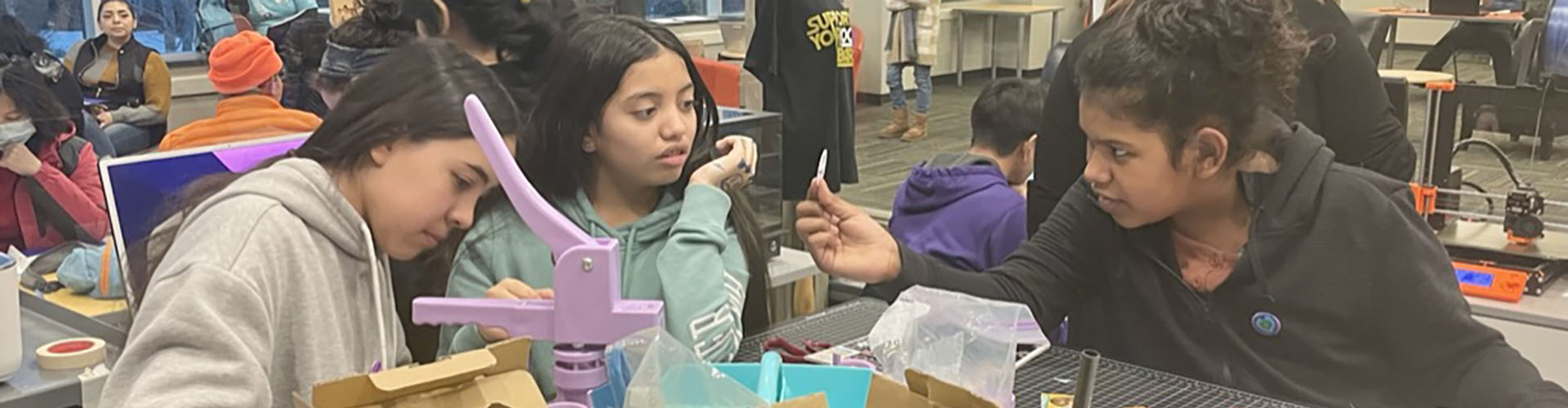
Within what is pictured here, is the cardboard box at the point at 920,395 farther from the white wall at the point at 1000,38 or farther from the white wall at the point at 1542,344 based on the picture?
the white wall at the point at 1000,38

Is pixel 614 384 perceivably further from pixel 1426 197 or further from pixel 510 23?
pixel 1426 197

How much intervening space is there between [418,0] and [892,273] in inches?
43.9

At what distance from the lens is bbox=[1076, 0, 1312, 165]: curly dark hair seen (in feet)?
4.50

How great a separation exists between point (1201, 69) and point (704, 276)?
61 centimetres

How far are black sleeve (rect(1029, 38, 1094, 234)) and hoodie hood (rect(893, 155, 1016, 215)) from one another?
40cm

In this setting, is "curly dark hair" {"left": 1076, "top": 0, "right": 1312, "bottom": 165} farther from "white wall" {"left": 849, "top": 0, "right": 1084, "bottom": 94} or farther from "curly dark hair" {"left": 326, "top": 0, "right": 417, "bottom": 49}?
"white wall" {"left": 849, "top": 0, "right": 1084, "bottom": 94}

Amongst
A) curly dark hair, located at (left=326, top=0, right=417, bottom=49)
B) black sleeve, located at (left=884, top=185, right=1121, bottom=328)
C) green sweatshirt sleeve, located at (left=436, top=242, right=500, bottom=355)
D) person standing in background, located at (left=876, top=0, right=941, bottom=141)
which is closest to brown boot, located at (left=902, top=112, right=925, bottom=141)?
person standing in background, located at (left=876, top=0, right=941, bottom=141)

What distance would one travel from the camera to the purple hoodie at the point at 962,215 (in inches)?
94.1

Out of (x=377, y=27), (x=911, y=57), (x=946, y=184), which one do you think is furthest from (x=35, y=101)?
(x=911, y=57)

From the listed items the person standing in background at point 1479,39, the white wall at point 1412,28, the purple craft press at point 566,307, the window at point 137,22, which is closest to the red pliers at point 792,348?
the purple craft press at point 566,307

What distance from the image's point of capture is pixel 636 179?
1.61m

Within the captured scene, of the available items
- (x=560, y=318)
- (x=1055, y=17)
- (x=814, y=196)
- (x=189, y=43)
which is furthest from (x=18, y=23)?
(x=1055, y=17)

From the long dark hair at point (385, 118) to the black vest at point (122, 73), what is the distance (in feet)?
12.6

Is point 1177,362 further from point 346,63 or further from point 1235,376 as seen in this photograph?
point 346,63
